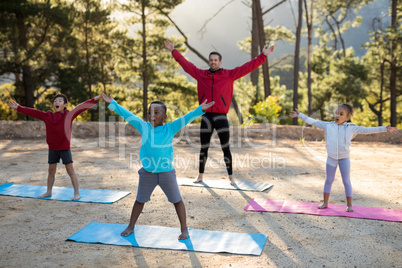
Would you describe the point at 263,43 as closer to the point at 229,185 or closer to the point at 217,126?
the point at 217,126

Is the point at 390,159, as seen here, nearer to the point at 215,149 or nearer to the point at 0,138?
the point at 215,149

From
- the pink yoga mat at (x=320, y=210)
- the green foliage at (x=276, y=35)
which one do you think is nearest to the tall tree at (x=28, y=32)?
the green foliage at (x=276, y=35)

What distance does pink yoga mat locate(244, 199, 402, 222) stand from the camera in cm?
445

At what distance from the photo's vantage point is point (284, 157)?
9.35 m

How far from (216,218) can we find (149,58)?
68.7 feet

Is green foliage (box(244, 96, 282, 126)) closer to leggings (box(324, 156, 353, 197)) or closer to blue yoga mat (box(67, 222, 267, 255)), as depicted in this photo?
leggings (box(324, 156, 353, 197))

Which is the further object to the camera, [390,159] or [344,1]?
[344,1]

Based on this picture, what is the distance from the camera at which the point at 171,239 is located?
12.3 ft

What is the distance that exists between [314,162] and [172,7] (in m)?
17.3

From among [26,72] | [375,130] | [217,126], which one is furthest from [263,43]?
[375,130]

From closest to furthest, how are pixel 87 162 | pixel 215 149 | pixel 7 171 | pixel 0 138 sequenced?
pixel 7 171 → pixel 87 162 → pixel 215 149 → pixel 0 138

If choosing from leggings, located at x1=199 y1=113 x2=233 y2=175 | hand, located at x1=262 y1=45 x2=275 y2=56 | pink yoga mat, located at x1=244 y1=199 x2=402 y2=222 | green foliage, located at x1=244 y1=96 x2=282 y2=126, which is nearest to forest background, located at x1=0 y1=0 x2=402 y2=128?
green foliage, located at x1=244 y1=96 x2=282 y2=126

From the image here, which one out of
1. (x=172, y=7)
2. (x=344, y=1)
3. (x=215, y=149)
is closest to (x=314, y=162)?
(x=215, y=149)

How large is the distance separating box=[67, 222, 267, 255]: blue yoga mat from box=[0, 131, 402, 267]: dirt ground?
0.30ft
